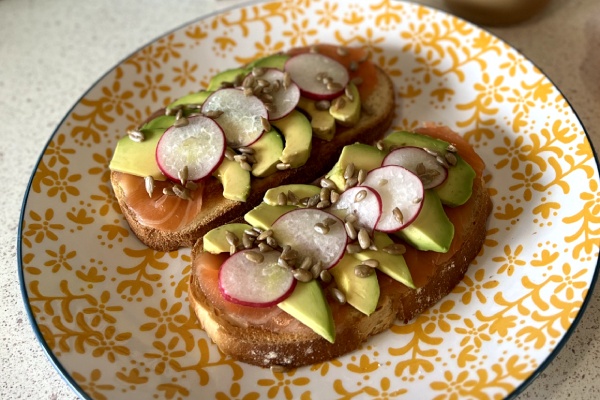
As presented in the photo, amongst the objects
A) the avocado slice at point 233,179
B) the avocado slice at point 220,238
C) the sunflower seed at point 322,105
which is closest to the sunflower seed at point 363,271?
the avocado slice at point 220,238

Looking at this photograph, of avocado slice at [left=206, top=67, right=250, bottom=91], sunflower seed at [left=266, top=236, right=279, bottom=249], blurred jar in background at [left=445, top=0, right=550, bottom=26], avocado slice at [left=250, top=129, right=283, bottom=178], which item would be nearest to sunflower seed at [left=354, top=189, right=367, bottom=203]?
sunflower seed at [left=266, top=236, right=279, bottom=249]

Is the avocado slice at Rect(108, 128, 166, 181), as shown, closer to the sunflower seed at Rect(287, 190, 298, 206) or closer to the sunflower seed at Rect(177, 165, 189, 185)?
the sunflower seed at Rect(177, 165, 189, 185)

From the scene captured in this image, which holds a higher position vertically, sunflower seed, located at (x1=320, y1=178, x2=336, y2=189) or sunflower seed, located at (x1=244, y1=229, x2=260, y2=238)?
sunflower seed, located at (x1=320, y1=178, x2=336, y2=189)

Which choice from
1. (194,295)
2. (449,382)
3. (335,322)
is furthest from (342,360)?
(194,295)

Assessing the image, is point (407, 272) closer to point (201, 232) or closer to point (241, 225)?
point (241, 225)

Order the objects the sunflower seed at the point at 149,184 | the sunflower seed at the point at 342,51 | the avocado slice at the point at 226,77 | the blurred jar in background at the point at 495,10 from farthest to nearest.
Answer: the blurred jar in background at the point at 495,10 → the sunflower seed at the point at 342,51 → the avocado slice at the point at 226,77 → the sunflower seed at the point at 149,184

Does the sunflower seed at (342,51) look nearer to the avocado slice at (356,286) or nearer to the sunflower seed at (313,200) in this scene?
the sunflower seed at (313,200)
